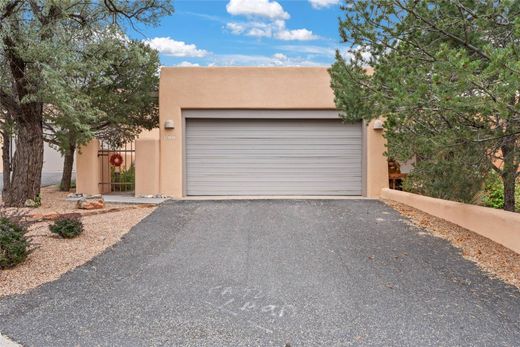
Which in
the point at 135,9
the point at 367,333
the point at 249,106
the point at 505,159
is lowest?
the point at 367,333

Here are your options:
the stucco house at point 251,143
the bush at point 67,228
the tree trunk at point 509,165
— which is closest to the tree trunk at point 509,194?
the tree trunk at point 509,165

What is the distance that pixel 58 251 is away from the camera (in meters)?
6.70

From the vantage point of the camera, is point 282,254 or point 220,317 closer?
point 220,317

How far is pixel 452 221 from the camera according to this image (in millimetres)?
9180

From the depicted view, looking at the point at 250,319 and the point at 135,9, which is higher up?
the point at 135,9

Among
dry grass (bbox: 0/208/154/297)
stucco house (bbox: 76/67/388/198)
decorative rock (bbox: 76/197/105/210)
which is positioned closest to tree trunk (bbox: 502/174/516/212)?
stucco house (bbox: 76/67/388/198)

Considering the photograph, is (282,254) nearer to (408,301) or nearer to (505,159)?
(408,301)

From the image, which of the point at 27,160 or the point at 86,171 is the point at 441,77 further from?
the point at 86,171

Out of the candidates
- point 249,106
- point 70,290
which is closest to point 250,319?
point 70,290

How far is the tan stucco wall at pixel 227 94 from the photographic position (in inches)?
528

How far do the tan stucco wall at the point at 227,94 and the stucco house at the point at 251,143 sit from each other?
3 cm

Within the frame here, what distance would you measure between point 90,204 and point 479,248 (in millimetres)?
8439

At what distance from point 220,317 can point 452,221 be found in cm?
655

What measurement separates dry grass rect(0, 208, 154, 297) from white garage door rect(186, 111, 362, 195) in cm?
457
